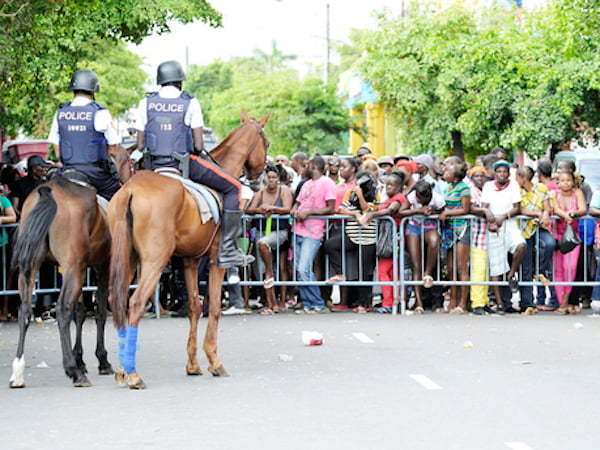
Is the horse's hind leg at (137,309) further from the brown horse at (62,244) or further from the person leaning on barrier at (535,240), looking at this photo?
the person leaning on barrier at (535,240)

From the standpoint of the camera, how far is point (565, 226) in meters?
17.4

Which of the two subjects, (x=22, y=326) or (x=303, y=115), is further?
(x=303, y=115)

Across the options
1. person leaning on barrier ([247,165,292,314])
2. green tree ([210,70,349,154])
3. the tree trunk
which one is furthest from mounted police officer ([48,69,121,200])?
green tree ([210,70,349,154])

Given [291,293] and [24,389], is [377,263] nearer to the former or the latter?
[291,293]

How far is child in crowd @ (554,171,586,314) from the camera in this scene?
56.7 feet

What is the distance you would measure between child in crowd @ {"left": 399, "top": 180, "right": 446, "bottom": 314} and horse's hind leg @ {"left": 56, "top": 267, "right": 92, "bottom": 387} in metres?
7.29

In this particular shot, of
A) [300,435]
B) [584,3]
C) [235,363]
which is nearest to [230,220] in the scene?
[235,363]

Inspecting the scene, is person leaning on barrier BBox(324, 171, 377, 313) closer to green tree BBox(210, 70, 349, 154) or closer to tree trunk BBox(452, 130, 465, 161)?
tree trunk BBox(452, 130, 465, 161)

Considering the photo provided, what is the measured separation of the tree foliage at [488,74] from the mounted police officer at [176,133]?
14062 millimetres

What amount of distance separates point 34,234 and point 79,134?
1.21m

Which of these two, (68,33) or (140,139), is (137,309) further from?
(68,33)

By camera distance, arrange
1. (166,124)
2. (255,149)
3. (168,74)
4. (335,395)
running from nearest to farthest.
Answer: (335,395) → (166,124) → (168,74) → (255,149)

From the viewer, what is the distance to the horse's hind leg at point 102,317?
11.4 metres

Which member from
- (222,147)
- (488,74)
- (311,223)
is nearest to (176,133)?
(222,147)
